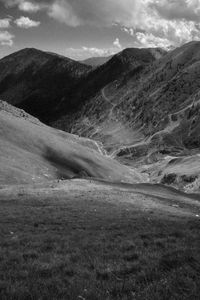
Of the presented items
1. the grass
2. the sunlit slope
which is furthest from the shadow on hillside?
the grass

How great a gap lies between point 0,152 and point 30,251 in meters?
95.1

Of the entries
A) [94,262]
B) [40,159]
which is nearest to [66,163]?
[40,159]

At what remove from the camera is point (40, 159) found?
12544 cm

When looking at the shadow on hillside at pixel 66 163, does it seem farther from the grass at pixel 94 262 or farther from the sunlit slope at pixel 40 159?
the grass at pixel 94 262

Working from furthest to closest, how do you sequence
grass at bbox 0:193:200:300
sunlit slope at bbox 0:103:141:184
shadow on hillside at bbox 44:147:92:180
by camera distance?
1. shadow on hillside at bbox 44:147:92:180
2. sunlit slope at bbox 0:103:141:184
3. grass at bbox 0:193:200:300

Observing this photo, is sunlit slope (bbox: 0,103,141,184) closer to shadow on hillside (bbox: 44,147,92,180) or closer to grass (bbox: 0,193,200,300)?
shadow on hillside (bbox: 44,147,92,180)

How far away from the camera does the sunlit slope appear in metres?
103

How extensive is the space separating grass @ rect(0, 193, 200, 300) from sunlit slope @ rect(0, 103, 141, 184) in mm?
65216

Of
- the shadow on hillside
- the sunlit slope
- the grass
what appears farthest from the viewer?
the shadow on hillside

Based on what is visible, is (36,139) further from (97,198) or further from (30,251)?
(30,251)

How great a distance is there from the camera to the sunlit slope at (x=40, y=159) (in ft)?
337

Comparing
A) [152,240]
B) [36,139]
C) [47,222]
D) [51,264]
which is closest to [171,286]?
[51,264]

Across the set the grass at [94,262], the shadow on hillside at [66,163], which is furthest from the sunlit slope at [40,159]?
the grass at [94,262]

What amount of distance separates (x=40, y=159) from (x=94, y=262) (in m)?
111
